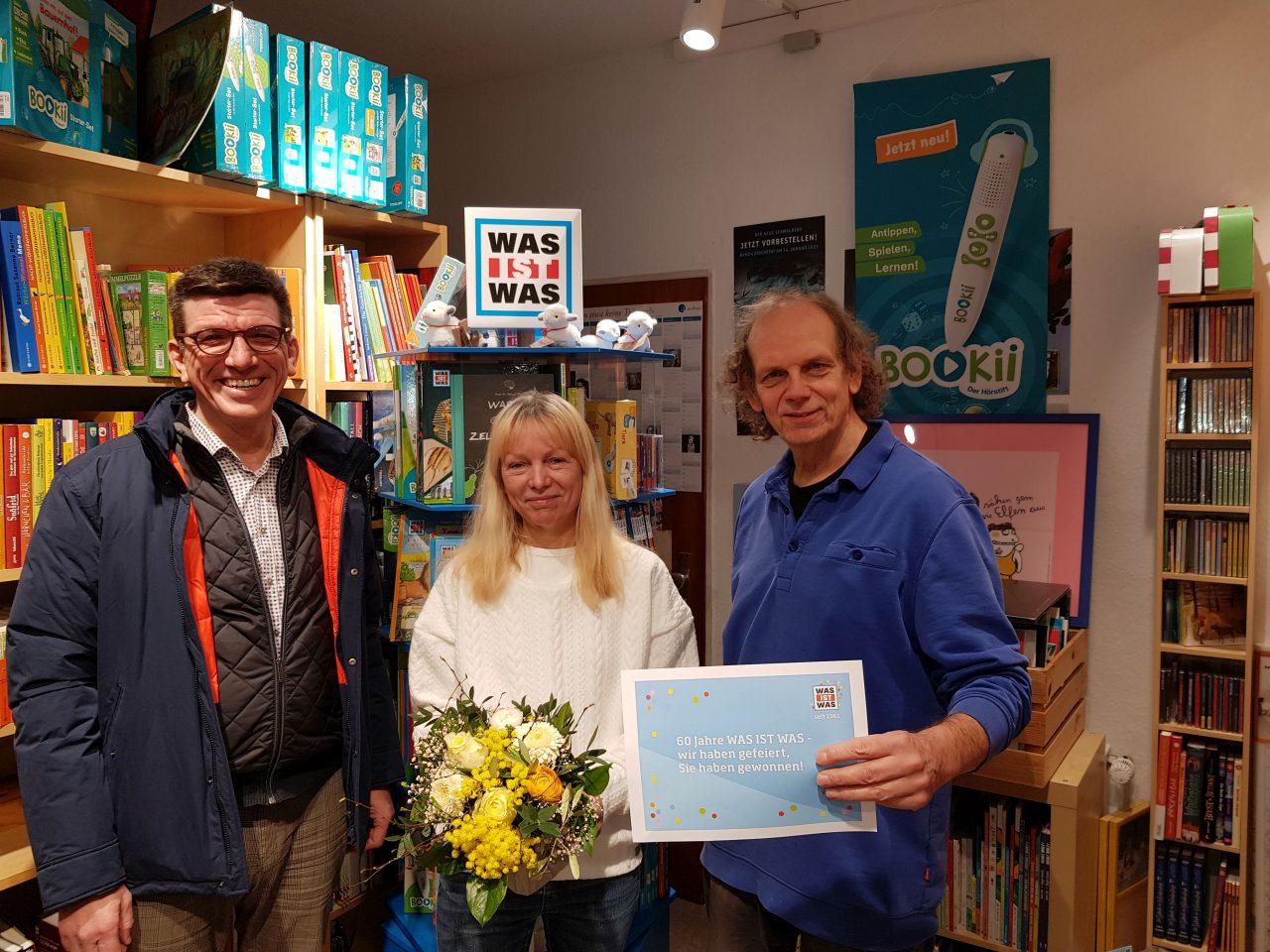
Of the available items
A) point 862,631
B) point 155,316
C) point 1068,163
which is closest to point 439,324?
point 155,316

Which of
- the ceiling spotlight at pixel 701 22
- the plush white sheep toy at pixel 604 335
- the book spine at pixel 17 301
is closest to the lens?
the book spine at pixel 17 301

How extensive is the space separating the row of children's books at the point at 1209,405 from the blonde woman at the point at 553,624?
5.50ft

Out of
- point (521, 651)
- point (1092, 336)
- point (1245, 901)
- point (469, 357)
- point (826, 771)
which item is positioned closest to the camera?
point (826, 771)

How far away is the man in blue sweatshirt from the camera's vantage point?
52.2 inches

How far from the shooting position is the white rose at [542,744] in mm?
1461

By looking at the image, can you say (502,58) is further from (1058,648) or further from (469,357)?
(1058,648)

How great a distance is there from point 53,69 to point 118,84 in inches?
10.2

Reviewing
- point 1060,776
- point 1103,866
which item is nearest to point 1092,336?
point 1060,776

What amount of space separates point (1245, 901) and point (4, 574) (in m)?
3.35

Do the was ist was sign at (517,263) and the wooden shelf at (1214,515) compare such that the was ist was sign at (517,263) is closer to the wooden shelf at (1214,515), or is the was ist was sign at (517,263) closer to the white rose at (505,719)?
the white rose at (505,719)

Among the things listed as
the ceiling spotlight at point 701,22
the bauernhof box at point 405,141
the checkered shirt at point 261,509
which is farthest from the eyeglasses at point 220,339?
the ceiling spotlight at point 701,22

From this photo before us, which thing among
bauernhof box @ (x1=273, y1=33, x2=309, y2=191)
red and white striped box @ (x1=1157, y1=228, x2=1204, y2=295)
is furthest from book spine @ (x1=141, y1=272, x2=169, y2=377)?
red and white striped box @ (x1=1157, y1=228, x2=1204, y2=295)

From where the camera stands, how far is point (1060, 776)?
2.55 metres

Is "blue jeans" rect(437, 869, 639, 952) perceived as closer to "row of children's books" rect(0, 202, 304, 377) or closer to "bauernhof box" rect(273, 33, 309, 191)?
"row of children's books" rect(0, 202, 304, 377)
